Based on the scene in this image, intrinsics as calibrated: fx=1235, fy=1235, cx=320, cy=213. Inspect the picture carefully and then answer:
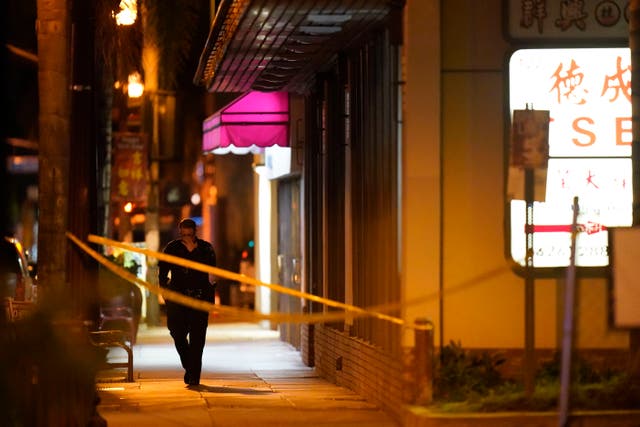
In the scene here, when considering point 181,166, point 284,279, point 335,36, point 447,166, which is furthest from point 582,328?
point 181,166

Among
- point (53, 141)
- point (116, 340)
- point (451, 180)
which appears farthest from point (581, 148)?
point (116, 340)

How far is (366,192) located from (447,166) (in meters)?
1.86

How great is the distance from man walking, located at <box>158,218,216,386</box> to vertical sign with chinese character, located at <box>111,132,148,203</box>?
11.5 meters

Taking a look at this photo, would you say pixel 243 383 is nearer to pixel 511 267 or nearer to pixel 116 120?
pixel 511 267

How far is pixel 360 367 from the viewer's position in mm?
13031

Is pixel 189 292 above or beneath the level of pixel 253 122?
beneath

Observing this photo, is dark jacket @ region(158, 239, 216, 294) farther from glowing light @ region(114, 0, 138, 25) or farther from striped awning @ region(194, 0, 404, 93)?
glowing light @ region(114, 0, 138, 25)

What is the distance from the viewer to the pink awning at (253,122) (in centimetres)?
1823

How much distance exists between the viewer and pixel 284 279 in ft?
70.9

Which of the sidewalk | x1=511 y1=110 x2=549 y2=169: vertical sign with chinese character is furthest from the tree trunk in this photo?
x1=511 y1=110 x2=549 y2=169: vertical sign with chinese character

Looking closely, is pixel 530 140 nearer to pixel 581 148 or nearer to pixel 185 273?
pixel 581 148

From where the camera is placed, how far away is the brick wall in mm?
11359

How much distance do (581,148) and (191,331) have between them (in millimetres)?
5124

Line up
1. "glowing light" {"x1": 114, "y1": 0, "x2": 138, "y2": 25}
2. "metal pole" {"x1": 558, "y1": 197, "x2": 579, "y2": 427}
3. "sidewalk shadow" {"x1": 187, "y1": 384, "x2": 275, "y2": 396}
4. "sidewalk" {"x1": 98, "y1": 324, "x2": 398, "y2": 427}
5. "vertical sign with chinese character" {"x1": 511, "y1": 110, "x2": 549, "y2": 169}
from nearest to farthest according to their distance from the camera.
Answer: "metal pole" {"x1": 558, "y1": 197, "x2": 579, "y2": 427} → "vertical sign with chinese character" {"x1": 511, "y1": 110, "x2": 549, "y2": 169} → "sidewalk" {"x1": 98, "y1": 324, "x2": 398, "y2": 427} → "sidewalk shadow" {"x1": 187, "y1": 384, "x2": 275, "y2": 396} → "glowing light" {"x1": 114, "y1": 0, "x2": 138, "y2": 25}
